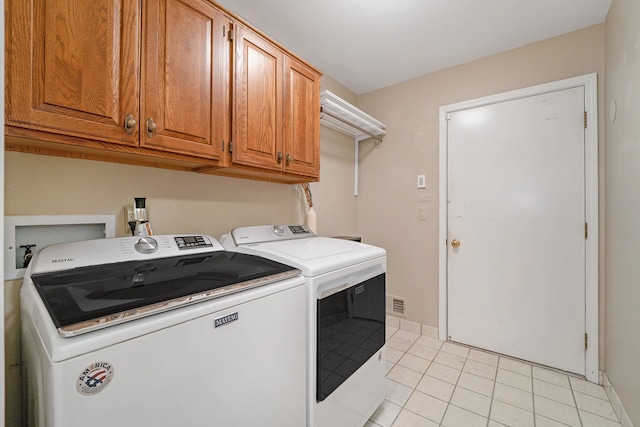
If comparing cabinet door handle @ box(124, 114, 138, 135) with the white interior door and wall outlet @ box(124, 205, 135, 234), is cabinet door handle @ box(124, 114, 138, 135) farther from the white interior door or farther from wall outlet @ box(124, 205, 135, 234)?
the white interior door

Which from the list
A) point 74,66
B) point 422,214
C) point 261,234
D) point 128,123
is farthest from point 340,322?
point 422,214

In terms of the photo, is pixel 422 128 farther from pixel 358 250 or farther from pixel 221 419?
pixel 221 419

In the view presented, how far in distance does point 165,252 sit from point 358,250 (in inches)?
37.1

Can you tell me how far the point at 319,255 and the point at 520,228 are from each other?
1.77 m

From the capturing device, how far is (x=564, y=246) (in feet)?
6.56

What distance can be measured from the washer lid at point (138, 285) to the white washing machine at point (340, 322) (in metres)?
0.18

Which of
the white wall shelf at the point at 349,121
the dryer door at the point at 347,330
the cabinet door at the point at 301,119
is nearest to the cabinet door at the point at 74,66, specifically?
the cabinet door at the point at 301,119

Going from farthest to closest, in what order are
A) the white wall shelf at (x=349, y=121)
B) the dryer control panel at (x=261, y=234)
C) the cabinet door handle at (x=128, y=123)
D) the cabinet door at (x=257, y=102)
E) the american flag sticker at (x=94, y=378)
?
the white wall shelf at (x=349, y=121), the dryer control panel at (x=261, y=234), the cabinet door at (x=257, y=102), the cabinet door handle at (x=128, y=123), the american flag sticker at (x=94, y=378)

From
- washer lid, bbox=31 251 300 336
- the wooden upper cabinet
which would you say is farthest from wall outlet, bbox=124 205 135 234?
the wooden upper cabinet

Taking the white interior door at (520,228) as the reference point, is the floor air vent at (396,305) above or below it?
below

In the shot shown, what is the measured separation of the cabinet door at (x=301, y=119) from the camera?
1.70m

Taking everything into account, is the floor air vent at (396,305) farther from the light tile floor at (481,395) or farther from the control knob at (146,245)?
the control knob at (146,245)

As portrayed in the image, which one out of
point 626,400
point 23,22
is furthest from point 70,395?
point 626,400

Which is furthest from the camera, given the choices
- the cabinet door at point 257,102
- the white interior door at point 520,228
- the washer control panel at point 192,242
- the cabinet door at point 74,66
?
the white interior door at point 520,228
